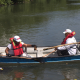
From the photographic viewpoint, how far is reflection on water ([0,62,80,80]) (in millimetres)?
8844

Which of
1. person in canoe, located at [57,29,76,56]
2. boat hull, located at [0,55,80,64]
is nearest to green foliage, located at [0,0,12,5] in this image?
boat hull, located at [0,55,80,64]

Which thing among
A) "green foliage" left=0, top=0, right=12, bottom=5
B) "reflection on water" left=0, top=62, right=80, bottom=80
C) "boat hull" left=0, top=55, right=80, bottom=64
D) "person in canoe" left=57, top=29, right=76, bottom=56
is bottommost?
"reflection on water" left=0, top=62, right=80, bottom=80

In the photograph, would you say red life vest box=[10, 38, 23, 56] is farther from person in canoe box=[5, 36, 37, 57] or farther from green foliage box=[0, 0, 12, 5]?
green foliage box=[0, 0, 12, 5]

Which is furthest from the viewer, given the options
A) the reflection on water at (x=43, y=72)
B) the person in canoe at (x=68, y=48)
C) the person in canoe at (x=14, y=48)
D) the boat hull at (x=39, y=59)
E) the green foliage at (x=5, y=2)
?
the green foliage at (x=5, y=2)

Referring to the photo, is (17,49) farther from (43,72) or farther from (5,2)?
(5,2)

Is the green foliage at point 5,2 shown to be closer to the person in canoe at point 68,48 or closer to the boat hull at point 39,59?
the boat hull at point 39,59

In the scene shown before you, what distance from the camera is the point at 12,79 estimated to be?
8.80 metres

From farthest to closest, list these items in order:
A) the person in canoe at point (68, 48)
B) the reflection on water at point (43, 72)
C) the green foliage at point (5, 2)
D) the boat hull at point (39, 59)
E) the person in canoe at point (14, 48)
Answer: the green foliage at point (5, 2) < the boat hull at point (39, 59) < the person in canoe at point (68, 48) < the person in canoe at point (14, 48) < the reflection on water at point (43, 72)

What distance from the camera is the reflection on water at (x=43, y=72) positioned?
8844 millimetres

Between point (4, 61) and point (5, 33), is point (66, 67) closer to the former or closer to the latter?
point (4, 61)

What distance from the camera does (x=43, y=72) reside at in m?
9.37

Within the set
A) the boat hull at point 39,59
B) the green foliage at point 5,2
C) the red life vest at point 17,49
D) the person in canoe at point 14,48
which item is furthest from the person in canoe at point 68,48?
the green foliage at point 5,2

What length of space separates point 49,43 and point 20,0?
40256 mm

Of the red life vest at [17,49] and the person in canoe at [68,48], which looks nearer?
the red life vest at [17,49]
